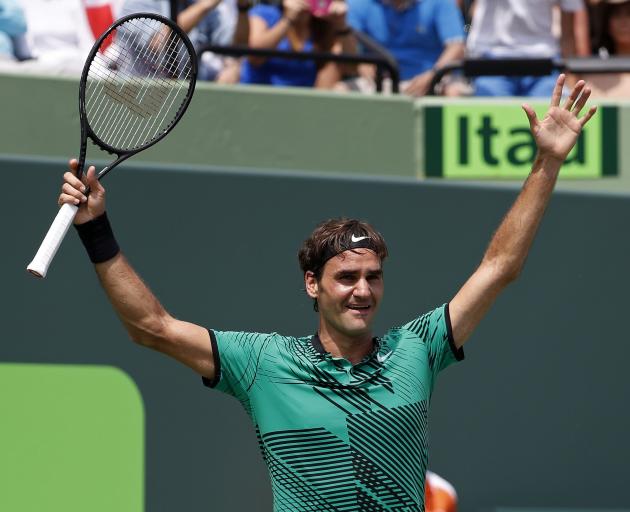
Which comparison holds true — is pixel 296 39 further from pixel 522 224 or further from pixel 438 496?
pixel 522 224


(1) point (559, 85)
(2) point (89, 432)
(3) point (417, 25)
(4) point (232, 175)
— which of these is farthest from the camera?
(3) point (417, 25)

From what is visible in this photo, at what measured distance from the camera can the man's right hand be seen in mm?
3463

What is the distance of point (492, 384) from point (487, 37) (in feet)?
6.86

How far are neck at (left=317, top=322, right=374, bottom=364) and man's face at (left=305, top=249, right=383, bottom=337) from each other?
0.02 meters

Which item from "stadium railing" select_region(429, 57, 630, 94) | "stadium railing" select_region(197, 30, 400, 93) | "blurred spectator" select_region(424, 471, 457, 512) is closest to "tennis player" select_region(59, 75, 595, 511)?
"blurred spectator" select_region(424, 471, 457, 512)

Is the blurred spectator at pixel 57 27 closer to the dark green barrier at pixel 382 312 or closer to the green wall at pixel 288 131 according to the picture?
the green wall at pixel 288 131

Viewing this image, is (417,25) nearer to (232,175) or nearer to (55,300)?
(232,175)

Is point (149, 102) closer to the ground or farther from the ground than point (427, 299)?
farther from the ground

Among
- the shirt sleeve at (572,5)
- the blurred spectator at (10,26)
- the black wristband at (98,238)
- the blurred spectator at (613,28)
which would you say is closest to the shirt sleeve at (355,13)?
the shirt sleeve at (572,5)

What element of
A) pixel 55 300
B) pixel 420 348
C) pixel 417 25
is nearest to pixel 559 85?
pixel 420 348

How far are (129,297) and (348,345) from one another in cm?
61

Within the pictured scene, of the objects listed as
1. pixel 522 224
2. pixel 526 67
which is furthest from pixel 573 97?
pixel 526 67

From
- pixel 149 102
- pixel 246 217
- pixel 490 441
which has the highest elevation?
pixel 149 102

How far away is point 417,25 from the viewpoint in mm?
6875
